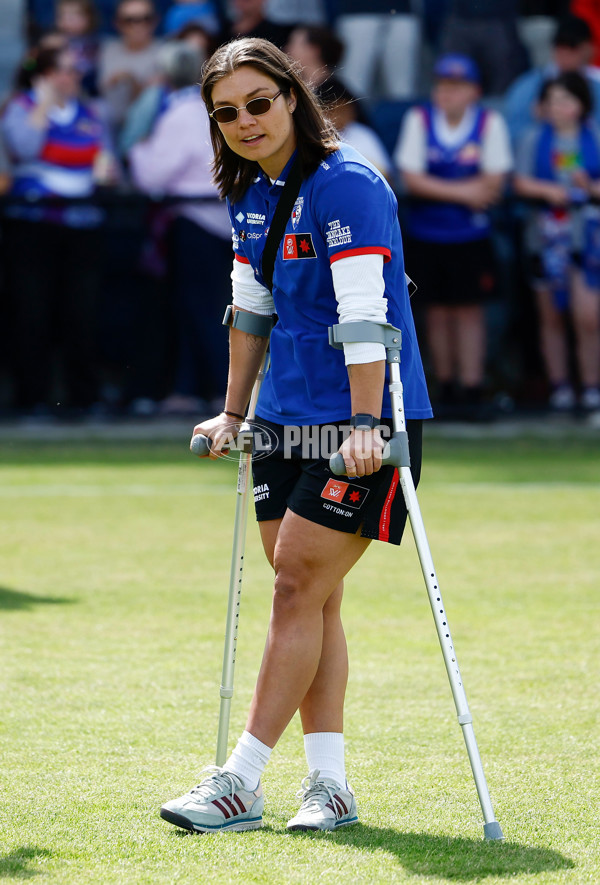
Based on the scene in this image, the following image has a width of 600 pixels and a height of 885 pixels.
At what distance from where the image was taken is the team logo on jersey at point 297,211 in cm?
396

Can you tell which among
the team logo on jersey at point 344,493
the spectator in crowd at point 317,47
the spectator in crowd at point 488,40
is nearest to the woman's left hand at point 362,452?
the team logo on jersey at point 344,493

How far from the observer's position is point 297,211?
3.97 metres

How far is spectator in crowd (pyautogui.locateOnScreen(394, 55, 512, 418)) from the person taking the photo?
11.8m

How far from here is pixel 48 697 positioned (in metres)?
5.23

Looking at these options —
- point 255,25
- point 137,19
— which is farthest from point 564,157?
point 137,19

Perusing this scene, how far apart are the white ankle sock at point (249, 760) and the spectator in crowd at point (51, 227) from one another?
332 inches

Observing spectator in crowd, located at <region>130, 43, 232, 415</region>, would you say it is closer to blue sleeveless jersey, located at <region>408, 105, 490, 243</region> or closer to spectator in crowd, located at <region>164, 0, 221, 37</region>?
spectator in crowd, located at <region>164, 0, 221, 37</region>

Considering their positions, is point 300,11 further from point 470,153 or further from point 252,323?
point 252,323

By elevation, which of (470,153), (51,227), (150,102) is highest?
(150,102)

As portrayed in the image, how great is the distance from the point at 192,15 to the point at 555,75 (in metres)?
3.54

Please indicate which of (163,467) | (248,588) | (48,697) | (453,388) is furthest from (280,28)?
(48,697)

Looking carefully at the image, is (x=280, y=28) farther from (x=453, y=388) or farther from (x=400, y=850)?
(x=400, y=850)

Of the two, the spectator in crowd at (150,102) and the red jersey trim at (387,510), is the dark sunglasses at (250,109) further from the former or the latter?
the spectator in crowd at (150,102)

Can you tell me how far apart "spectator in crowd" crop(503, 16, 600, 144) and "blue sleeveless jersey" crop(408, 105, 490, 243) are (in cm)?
103
